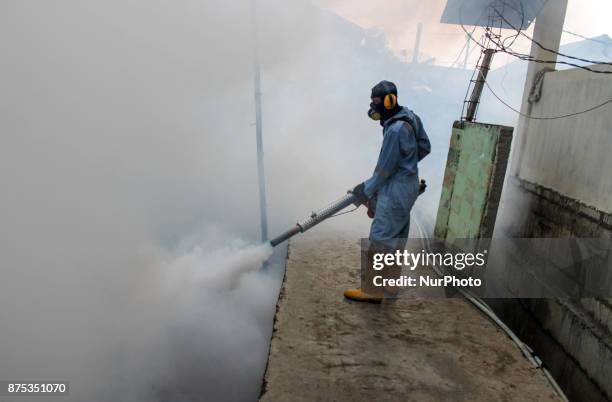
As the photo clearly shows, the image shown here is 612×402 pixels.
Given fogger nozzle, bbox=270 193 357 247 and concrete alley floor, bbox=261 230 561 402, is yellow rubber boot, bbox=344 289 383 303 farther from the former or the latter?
fogger nozzle, bbox=270 193 357 247

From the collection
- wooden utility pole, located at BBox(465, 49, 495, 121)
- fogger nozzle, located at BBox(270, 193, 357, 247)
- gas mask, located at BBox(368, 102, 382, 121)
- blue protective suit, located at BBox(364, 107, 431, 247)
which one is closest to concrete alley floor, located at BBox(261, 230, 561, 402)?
fogger nozzle, located at BBox(270, 193, 357, 247)

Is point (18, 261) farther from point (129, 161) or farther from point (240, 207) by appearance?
point (240, 207)

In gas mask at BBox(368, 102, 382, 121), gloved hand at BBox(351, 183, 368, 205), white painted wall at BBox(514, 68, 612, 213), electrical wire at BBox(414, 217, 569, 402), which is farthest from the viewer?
gloved hand at BBox(351, 183, 368, 205)

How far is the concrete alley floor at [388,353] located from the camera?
2572 mm

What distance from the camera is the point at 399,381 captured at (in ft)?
8.75

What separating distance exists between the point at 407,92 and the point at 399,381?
1142cm

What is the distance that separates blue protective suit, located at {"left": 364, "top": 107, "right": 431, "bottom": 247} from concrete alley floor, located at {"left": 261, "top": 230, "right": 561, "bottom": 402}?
71cm

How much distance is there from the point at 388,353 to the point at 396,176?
1399 millimetres

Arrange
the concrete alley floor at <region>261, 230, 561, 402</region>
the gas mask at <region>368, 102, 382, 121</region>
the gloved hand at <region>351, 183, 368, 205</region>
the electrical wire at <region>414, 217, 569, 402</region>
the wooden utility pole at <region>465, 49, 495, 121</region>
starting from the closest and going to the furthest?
the concrete alley floor at <region>261, 230, 561, 402</region> → the electrical wire at <region>414, 217, 569, 402</region> → the gas mask at <region>368, 102, 382, 121</region> → the gloved hand at <region>351, 183, 368, 205</region> → the wooden utility pole at <region>465, 49, 495, 121</region>

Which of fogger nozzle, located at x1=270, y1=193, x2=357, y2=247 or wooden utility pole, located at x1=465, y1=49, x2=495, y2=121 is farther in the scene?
wooden utility pole, located at x1=465, y1=49, x2=495, y2=121

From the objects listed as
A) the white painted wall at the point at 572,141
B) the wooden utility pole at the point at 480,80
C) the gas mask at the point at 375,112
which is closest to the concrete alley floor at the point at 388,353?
the white painted wall at the point at 572,141

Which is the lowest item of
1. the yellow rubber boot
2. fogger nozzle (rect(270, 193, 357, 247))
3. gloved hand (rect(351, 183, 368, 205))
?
the yellow rubber boot

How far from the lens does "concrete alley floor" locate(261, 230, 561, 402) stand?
101 inches

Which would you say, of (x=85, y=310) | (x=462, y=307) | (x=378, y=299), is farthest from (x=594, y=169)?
(x=85, y=310)
